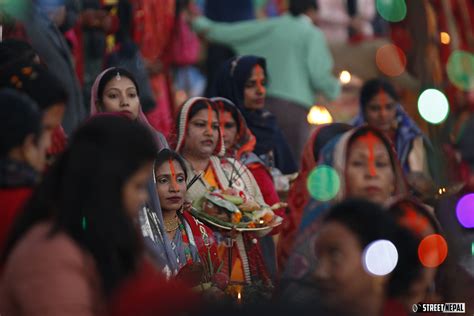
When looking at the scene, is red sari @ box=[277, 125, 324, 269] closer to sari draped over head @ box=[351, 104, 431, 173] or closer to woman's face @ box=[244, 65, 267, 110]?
sari draped over head @ box=[351, 104, 431, 173]

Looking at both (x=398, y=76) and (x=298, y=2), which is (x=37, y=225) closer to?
(x=298, y=2)

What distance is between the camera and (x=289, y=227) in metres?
8.06

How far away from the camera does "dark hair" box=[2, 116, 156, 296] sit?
4.87 m

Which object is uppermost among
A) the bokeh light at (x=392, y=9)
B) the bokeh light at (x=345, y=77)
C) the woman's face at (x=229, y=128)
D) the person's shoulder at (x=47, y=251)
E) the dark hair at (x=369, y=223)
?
the bokeh light at (x=392, y=9)

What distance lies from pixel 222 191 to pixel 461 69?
6210 mm

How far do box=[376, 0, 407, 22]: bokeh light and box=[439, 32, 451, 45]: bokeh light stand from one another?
363 mm

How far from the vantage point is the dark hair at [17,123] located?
5.69 metres

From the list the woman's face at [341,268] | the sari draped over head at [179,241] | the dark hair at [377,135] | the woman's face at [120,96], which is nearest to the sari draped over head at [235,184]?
the sari draped over head at [179,241]

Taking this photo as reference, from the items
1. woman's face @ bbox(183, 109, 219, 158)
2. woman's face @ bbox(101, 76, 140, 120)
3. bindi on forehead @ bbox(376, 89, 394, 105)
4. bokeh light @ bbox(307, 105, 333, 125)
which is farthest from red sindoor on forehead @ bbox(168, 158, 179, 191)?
bokeh light @ bbox(307, 105, 333, 125)

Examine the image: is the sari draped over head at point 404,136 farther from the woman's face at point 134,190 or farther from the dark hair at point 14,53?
the woman's face at point 134,190

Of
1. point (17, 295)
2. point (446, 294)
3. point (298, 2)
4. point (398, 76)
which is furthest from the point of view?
point (398, 76)

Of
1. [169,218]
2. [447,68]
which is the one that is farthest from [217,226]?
[447,68]

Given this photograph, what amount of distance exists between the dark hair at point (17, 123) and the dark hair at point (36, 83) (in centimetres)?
29

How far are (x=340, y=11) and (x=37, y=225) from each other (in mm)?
11171
